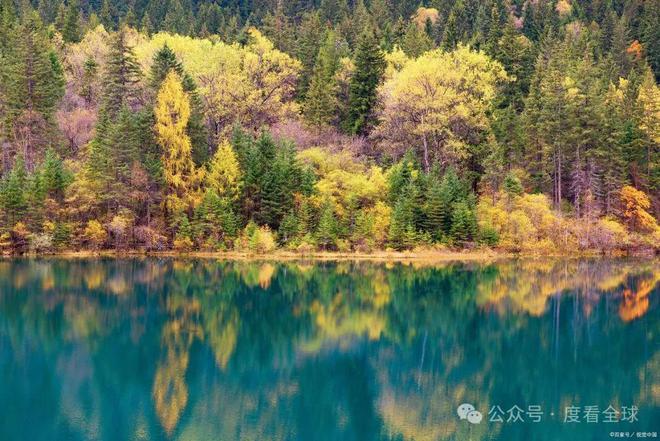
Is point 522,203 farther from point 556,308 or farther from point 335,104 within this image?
point 556,308

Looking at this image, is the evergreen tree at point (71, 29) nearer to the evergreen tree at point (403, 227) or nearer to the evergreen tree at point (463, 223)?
the evergreen tree at point (403, 227)

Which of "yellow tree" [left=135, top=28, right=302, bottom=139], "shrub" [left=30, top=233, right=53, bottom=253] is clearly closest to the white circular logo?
"shrub" [left=30, top=233, right=53, bottom=253]

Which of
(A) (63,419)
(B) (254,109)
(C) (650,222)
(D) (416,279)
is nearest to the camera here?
(A) (63,419)

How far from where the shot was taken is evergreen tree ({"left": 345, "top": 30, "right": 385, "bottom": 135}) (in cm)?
7112

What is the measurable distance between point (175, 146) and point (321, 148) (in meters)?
13.3

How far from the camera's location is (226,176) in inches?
2375

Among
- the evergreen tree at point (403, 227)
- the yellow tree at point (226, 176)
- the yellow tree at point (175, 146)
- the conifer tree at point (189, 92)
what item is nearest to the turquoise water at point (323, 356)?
the evergreen tree at point (403, 227)

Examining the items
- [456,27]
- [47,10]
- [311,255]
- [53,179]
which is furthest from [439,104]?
[47,10]

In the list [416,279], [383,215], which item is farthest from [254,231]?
[416,279]

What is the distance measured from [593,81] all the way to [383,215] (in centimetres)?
2256

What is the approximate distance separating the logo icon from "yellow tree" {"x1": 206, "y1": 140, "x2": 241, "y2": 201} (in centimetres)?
4176

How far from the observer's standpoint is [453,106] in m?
65.9

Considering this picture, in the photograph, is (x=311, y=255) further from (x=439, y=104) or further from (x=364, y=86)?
(x=364, y=86)

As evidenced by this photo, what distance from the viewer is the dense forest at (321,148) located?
58875 mm
